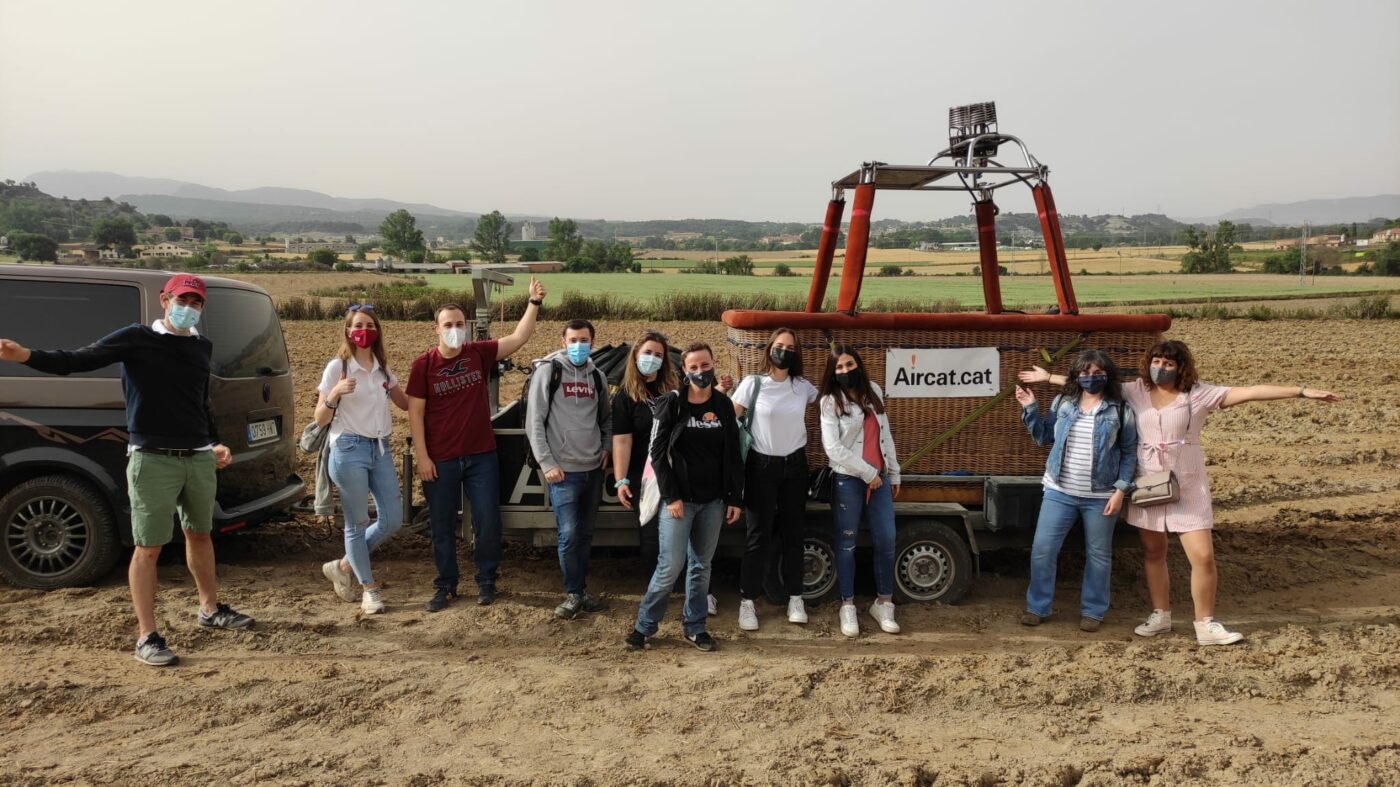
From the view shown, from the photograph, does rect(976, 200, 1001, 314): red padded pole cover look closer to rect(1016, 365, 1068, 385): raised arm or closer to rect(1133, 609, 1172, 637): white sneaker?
rect(1016, 365, 1068, 385): raised arm

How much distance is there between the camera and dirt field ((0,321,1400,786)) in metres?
3.84

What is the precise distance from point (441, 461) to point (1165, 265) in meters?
74.1

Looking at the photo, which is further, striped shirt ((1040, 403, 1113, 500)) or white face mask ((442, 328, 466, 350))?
white face mask ((442, 328, 466, 350))

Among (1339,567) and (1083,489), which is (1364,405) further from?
(1083,489)

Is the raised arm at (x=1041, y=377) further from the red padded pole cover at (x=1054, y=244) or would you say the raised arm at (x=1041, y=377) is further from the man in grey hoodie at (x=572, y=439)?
the man in grey hoodie at (x=572, y=439)

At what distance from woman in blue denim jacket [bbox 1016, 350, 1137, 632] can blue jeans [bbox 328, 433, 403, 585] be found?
3.90 meters

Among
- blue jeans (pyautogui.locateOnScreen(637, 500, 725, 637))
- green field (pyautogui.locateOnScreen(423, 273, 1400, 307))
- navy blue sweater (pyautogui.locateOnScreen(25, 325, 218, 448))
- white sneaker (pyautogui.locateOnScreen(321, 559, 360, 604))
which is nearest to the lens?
navy blue sweater (pyautogui.locateOnScreen(25, 325, 218, 448))

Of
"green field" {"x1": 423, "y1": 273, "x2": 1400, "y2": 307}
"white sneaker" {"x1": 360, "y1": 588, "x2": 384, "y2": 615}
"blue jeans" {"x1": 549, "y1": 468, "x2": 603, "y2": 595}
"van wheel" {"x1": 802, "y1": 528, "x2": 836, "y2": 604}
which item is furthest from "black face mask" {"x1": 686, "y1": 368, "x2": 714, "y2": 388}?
"green field" {"x1": 423, "y1": 273, "x2": 1400, "y2": 307}

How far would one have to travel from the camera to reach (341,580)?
18.9 ft

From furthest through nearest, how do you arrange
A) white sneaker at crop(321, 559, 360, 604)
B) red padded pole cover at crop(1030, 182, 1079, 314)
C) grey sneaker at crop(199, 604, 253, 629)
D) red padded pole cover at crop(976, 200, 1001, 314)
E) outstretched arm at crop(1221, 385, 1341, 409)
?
1. red padded pole cover at crop(976, 200, 1001, 314)
2. red padded pole cover at crop(1030, 182, 1079, 314)
3. white sneaker at crop(321, 559, 360, 604)
4. grey sneaker at crop(199, 604, 253, 629)
5. outstretched arm at crop(1221, 385, 1341, 409)

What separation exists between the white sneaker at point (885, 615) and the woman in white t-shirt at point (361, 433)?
9.74 feet

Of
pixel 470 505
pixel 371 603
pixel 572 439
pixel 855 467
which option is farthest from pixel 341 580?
pixel 855 467

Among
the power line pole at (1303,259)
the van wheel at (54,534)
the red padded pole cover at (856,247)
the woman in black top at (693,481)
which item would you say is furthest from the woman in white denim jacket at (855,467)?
the power line pole at (1303,259)

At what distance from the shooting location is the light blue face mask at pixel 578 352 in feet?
18.0
